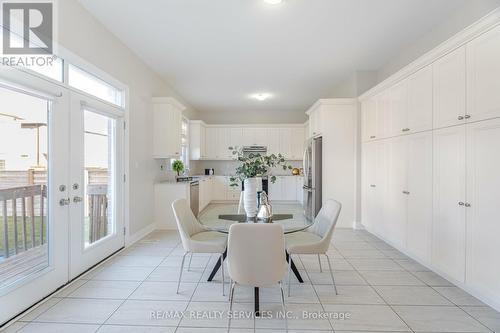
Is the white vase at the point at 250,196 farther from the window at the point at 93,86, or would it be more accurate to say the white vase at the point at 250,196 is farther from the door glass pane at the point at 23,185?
the window at the point at 93,86

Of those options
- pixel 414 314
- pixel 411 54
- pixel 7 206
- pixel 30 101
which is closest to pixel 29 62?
pixel 30 101

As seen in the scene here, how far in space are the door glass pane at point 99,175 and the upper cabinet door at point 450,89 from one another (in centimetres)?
375

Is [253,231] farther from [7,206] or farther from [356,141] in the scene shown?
[356,141]

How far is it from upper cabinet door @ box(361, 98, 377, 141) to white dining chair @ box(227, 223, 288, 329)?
10.3 ft

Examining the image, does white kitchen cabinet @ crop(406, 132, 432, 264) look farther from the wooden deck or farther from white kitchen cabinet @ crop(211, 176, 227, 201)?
white kitchen cabinet @ crop(211, 176, 227, 201)

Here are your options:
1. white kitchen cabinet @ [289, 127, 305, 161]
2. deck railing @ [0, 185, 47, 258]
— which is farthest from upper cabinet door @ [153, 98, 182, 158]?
white kitchen cabinet @ [289, 127, 305, 161]

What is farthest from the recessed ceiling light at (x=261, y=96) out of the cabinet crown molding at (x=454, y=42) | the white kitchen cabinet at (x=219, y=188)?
the cabinet crown molding at (x=454, y=42)

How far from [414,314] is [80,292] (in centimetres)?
291

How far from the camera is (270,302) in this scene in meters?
2.36

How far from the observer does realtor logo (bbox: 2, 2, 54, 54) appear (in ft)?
6.79

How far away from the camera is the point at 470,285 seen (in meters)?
2.41

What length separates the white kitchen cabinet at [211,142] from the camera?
8.20m

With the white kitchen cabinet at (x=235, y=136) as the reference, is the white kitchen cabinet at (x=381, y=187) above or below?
below

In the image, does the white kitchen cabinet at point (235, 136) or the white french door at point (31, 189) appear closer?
the white french door at point (31, 189)
